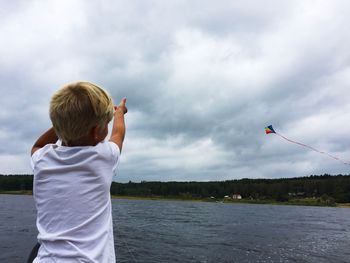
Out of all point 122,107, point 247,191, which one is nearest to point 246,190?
point 247,191

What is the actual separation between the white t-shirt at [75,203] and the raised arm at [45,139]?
22 cm

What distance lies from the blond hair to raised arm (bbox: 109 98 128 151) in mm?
270

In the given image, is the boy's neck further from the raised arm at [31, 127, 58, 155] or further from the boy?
the raised arm at [31, 127, 58, 155]

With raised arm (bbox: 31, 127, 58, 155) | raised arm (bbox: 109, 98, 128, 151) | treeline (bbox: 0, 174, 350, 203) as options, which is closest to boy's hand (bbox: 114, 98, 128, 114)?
raised arm (bbox: 109, 98, 128, 151)

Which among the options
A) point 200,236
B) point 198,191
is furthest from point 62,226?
point 198,191

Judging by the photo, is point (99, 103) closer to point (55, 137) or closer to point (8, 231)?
point (55, 137)

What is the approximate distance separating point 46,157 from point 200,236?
1290 inches

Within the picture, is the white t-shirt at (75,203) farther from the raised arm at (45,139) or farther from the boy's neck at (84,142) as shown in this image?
the raised arm at (45,139)

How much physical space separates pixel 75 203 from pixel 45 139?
526 mm

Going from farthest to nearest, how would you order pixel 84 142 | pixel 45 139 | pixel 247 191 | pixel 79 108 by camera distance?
pixel 247 191
pixel 45 139
pixel 84 142
pixel 79 108

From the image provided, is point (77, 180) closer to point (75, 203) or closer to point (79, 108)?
point (75, 203)

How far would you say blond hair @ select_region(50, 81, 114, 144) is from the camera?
1.77 meters

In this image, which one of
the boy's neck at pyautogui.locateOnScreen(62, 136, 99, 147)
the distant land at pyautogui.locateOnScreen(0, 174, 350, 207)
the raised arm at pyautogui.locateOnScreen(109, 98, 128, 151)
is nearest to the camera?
the boy's neck at pyautogui.locateOnScreen(62, 136, 99, 147)

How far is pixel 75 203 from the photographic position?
72.1 inches
